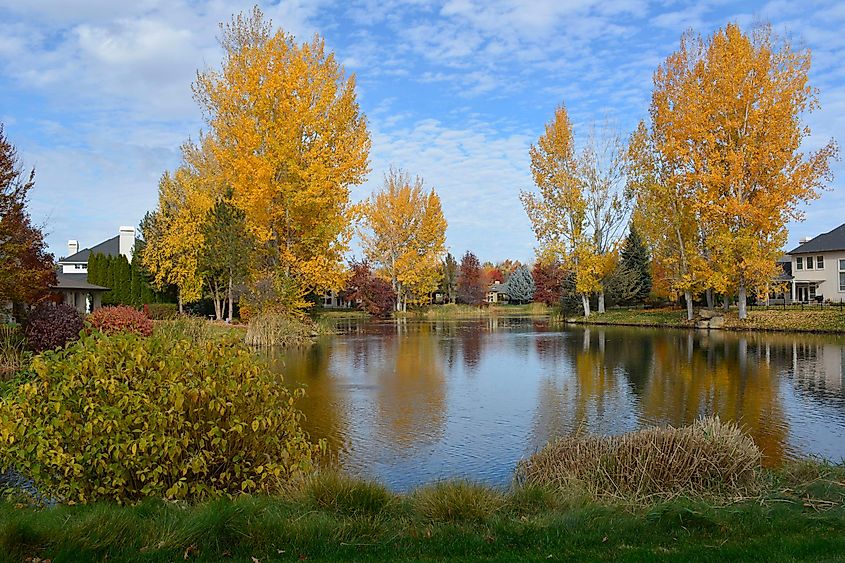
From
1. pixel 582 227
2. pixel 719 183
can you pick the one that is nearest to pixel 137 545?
pixel 719 183

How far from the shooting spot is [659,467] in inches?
272

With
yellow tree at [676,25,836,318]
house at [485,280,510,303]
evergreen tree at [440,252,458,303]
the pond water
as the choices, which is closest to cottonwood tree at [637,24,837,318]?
yellow tree at [676,25,836,318]

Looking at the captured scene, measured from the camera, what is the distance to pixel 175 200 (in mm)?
37219

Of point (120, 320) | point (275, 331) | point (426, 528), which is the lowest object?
point (426, 528)

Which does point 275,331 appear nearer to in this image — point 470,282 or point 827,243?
point 827,243

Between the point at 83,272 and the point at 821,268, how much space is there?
54.7 meters

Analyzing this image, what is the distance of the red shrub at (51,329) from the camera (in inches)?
669

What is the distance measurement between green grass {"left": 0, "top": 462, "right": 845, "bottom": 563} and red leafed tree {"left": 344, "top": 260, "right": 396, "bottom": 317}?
4992 cm

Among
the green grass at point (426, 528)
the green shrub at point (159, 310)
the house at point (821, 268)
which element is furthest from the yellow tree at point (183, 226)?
the house at point (821, 268)

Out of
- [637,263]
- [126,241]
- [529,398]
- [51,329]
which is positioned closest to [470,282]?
[637,263]

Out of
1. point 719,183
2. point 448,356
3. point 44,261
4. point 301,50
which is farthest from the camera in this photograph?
point 719,183

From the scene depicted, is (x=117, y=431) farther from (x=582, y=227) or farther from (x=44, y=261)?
(x=582, y=227)

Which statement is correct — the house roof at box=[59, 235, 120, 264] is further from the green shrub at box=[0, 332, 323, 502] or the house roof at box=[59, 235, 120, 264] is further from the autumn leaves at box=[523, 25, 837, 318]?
the green shrub at box=[0, 332, 323, 502]

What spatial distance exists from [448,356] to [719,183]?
16.7m
